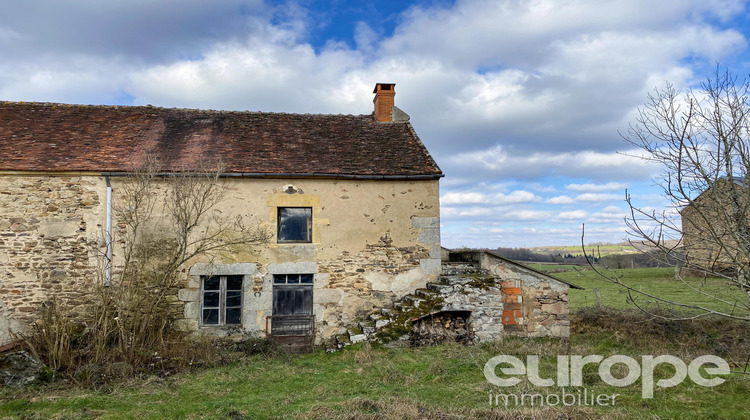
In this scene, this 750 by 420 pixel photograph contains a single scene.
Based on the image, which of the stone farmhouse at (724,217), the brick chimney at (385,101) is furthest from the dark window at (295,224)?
the stone farmhouse at (724,217)

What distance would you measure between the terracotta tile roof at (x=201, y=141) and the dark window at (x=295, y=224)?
3.20ft

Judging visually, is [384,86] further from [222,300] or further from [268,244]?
[222,300]

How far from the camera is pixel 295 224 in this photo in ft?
38.0

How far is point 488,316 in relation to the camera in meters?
11.0

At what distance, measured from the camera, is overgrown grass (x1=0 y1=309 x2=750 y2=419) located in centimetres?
634

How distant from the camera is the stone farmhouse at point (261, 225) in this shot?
10445 millimetres

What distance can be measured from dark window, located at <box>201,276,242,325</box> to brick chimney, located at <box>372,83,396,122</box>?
6719mm

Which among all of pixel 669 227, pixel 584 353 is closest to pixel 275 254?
pixel 584 353

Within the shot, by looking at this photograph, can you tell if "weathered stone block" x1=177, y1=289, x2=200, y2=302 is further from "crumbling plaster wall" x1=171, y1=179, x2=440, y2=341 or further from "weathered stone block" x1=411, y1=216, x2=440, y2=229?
"weathered stone block" x1=411, y1=216, x2=440, y2=229

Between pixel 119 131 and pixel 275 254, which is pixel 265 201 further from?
pixel 119 131

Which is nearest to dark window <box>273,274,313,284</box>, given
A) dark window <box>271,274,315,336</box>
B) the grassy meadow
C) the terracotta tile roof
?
dark window <box>271,274,315,336</box>

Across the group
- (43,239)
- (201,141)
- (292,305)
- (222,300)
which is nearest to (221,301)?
(222,300)

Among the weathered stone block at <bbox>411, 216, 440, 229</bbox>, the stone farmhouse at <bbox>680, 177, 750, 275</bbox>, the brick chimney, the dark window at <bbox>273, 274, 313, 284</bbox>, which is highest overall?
the brick chimney

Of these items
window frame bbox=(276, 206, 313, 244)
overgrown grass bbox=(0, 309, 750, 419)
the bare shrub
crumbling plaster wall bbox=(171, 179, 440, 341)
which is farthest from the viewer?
window frame bbox=(276, 206, 313, 244)
